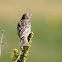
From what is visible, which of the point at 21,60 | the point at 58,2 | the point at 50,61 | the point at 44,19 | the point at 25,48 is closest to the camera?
the point at 21,60

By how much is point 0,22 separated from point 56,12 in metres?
3.65

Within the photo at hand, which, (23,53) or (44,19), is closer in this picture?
(23,53)

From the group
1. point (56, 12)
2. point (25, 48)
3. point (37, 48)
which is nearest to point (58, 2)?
point (56, 12)

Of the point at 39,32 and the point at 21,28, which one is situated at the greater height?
the point at 39,32

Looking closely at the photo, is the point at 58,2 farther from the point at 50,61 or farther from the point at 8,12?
the point at 50,61

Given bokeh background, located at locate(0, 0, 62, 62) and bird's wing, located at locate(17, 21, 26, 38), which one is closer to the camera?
bird's wing, located at locate(17, 21, 26, 38)

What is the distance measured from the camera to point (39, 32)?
12.9 metres

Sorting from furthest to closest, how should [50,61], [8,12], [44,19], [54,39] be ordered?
[8,12], [44,19], [54,39], [50,61]

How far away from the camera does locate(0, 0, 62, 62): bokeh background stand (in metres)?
11.1

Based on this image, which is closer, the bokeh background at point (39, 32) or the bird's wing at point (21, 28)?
the bird's wing at point (21, 28)

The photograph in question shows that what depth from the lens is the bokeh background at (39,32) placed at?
1106cm

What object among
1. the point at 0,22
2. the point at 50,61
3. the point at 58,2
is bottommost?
the point at 50,61

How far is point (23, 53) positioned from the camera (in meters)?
3.17

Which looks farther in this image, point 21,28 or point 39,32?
point 39,32
